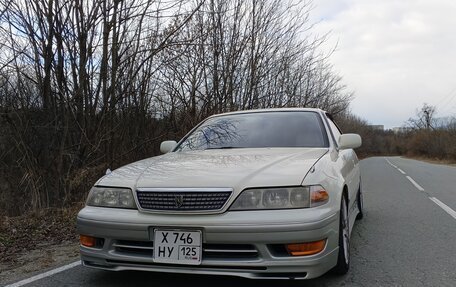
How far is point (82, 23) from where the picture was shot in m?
8.23

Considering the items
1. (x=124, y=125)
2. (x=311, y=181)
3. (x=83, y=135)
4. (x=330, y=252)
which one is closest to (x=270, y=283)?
(x=330, y=252)

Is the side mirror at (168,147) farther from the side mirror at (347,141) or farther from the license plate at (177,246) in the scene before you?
the license plate at (177,246)

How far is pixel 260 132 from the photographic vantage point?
4.82 m

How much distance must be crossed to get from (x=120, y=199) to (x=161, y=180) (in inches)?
14.3

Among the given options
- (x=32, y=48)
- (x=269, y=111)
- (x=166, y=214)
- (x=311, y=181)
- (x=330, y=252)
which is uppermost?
(x=32, y=48)

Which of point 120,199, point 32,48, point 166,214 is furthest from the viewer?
point 32,48

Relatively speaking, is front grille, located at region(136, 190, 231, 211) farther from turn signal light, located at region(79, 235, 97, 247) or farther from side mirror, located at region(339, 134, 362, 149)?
side mirror, located at region(339, 134, 362, 149)

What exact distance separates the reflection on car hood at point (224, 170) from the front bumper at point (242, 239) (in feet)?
0.79

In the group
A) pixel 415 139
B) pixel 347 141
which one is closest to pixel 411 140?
pixel 415 139

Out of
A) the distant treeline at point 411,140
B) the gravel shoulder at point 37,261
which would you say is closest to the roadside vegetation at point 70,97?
the gravel shoulder at point 37,261

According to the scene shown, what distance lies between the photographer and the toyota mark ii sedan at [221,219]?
10.1ft

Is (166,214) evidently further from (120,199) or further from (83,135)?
(83,135)

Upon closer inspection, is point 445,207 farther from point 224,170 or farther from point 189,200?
point 189,200

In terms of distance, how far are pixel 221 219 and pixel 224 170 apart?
477mm
